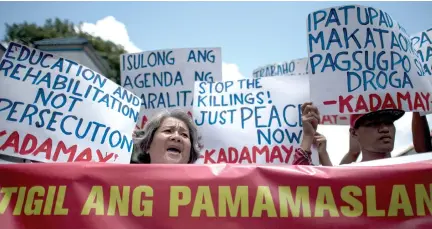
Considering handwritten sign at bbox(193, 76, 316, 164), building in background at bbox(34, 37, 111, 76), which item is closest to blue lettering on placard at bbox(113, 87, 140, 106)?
handwritten sign at bbox(193, 76, 316, 164)

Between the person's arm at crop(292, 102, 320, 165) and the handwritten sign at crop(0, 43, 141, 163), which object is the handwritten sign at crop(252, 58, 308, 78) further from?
the handwritten sign at crop(0, 43, 141, 163)

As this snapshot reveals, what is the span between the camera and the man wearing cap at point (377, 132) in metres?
2.32

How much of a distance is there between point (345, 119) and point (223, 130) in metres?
1.14

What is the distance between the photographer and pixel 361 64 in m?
2.53

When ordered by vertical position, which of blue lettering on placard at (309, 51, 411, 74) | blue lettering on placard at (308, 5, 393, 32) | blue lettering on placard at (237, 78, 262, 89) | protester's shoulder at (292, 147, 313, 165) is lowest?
protester's shoulder at (292, 147, 313, 165)

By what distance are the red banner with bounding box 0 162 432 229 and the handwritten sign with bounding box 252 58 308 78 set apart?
3.10 m

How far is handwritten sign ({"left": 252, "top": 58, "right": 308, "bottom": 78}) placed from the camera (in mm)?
4496

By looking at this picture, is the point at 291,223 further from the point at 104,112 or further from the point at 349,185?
the point at 104,112

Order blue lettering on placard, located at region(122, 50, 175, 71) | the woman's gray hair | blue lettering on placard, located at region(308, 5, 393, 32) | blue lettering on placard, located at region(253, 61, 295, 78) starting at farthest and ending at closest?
blue lettering on placard, located at region(253, 61, 295, 78), blue lettering on placard, located at region(122, 50, 175, 71), blue lettering on placard, located at region(308, 5, 393, 32), the woman's gray hair

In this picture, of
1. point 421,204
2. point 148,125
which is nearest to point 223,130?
point 148,125

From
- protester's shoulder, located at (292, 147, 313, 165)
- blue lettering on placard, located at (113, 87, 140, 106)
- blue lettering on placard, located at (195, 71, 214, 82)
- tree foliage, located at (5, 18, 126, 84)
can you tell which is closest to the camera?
protester's shoulder, located at (292, 147, 313, 165)

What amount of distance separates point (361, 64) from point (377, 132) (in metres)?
0.53

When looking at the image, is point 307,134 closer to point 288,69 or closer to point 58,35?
point 288,69

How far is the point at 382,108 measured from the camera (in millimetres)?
2436
